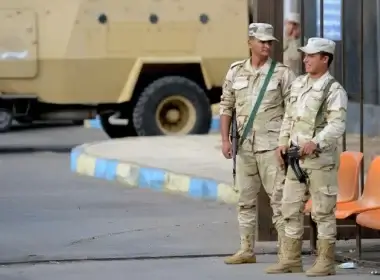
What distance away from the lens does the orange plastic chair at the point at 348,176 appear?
7566 millimetres

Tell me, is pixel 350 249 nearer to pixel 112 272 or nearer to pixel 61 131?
pixel 112 272

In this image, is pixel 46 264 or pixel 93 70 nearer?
pixel 46 264

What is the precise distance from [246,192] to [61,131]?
16.3 m

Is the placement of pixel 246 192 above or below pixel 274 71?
below

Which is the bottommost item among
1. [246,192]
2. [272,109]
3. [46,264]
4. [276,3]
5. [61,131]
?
[61,131]

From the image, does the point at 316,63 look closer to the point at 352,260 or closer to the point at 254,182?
the point at 254,182

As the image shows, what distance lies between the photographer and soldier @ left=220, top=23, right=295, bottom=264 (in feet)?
23.8

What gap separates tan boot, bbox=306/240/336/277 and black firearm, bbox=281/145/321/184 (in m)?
0.40

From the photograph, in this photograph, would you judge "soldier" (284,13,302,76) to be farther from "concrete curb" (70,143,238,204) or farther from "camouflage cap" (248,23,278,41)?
"concrete curb" (70,143,238,204)

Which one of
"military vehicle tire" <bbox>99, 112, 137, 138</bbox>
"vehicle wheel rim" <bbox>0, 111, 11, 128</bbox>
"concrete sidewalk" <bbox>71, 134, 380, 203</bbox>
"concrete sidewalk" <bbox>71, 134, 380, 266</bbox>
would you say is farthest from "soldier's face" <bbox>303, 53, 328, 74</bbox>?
"vehicle wheel rim" <bbox>0, 111, 11, 128</bbox>

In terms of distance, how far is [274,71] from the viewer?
7.30 metres

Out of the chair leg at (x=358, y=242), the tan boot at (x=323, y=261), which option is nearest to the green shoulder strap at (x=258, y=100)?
the tan boot at (x=323, y=261)

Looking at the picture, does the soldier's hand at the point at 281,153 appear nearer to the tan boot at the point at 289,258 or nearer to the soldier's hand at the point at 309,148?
the soldier's hand at the point at 309,148

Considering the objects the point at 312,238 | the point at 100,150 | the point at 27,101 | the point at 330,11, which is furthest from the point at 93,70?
the point at 312,238
